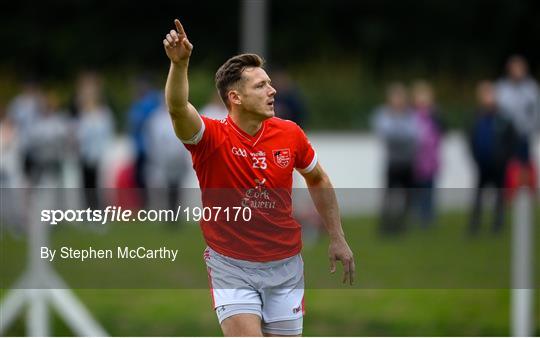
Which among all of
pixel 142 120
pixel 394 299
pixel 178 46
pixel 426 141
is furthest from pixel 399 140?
pixel 178 46

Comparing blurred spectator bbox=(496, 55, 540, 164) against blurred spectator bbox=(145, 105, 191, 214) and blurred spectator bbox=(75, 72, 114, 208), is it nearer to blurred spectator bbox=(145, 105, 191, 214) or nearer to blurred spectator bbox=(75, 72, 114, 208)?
blurred spectator bbox=(145, 105, 191, 214)

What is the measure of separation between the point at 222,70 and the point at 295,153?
500 millimetres

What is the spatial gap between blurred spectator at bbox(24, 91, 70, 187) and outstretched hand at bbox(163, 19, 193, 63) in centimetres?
1278

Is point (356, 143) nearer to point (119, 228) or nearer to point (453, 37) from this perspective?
point (453, 37)

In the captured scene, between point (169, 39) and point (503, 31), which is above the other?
point (503, 31)

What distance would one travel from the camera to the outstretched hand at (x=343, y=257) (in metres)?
5.80

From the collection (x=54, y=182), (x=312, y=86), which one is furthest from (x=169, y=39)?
(x=312, y=86)

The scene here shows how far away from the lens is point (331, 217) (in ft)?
19.3

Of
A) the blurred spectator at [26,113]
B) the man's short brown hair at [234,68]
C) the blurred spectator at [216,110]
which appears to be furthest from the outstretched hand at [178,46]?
the blurred spectator at [26,113]

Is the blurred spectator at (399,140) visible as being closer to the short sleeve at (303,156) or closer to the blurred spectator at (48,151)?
the blurred spectator at (48,151)

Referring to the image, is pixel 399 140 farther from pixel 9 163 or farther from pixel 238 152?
pixel 238 152

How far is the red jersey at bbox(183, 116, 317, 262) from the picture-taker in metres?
5.72

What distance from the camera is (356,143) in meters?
24.6

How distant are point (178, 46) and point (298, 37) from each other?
31.4 metres
